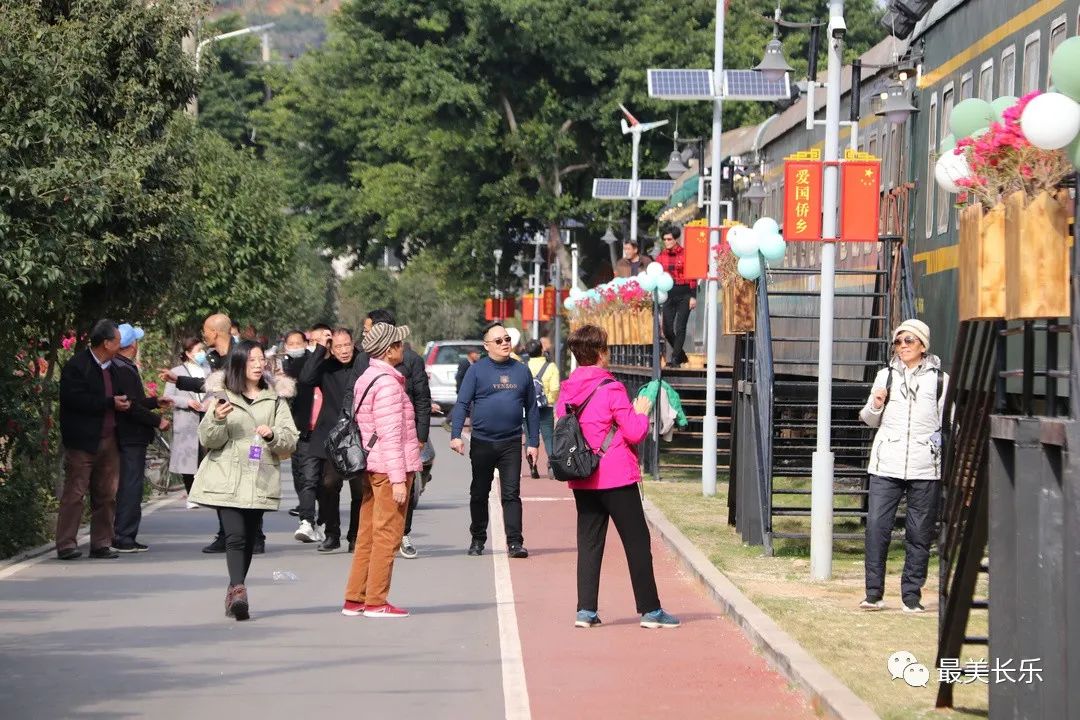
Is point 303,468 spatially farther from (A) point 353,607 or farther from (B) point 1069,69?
(B) point 1069,69

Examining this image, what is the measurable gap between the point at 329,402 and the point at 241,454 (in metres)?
4.47

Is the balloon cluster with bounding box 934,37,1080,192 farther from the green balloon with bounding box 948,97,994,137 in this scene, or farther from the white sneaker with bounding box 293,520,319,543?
the white sneaker with bounding box 293,520,319,543

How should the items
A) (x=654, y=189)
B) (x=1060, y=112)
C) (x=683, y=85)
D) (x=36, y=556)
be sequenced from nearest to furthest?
1. (x=1060, y=112)
2. (x=36, y=556)
3. (x=683, y=85)
4. (x=654, y=189)

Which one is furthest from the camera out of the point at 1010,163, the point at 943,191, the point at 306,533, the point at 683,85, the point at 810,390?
the point at 683,85

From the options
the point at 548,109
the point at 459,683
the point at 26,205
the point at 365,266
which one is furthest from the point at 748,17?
the point at 459,683

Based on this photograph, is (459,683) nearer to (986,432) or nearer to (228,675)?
(228,675)

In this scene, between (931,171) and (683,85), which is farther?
(683,85)

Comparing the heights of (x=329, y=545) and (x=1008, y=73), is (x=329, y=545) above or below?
below

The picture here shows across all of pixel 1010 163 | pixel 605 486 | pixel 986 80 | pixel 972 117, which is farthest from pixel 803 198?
pixel 1010 163

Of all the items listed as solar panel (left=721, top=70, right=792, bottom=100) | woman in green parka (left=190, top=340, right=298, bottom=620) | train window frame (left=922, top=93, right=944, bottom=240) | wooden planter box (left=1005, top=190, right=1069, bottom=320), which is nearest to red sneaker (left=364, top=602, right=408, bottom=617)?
woman in green parka (left=190, top=340, right=298, bottom=620)

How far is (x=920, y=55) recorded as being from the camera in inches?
703

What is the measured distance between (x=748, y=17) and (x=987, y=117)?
172 ft

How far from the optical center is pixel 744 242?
1752 centimetres

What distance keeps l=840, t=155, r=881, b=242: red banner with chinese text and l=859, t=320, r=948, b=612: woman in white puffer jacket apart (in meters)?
2.43
